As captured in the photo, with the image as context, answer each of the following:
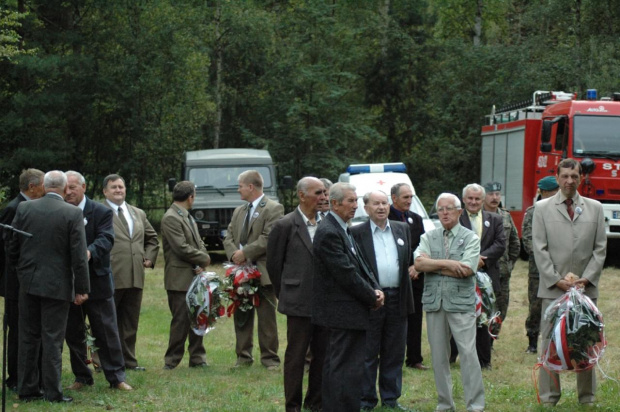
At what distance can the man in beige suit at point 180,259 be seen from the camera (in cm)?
1044

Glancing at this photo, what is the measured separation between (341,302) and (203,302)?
353cm

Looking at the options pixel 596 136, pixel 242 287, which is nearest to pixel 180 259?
pixel 242 287

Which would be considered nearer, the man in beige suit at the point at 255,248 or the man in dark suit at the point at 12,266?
the man in dark suit at the point at 12,266

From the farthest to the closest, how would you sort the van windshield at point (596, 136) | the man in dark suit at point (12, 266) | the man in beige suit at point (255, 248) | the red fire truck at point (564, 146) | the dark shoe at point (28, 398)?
the van windshield at point (596, 136)
the red fire truck at point (564, 146)
the man in beige suit at point (255, 248)
the man in dark suit at point (12, 266)
the dark shoe at point (28, 398)

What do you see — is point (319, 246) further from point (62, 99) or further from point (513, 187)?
point (62, 99)

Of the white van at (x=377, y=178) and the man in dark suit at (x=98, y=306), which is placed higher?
the white van at (x=377, y=178)

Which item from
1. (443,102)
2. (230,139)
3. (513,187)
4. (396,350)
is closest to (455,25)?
(443,102)

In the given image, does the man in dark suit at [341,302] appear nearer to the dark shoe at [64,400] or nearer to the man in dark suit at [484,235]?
the dark shoe at [64,400]

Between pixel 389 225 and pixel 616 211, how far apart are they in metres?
11.8

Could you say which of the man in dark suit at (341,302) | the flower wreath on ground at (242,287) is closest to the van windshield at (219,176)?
the flower wreath on ground at (242,287)

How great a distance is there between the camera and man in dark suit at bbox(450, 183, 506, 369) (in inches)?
400

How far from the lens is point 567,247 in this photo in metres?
8.12

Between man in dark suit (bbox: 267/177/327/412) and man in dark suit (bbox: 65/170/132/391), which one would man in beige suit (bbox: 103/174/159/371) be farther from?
→ man in dark suit (bbox: 267/177/327/412)

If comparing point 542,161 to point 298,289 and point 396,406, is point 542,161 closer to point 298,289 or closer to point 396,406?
point 396,406
